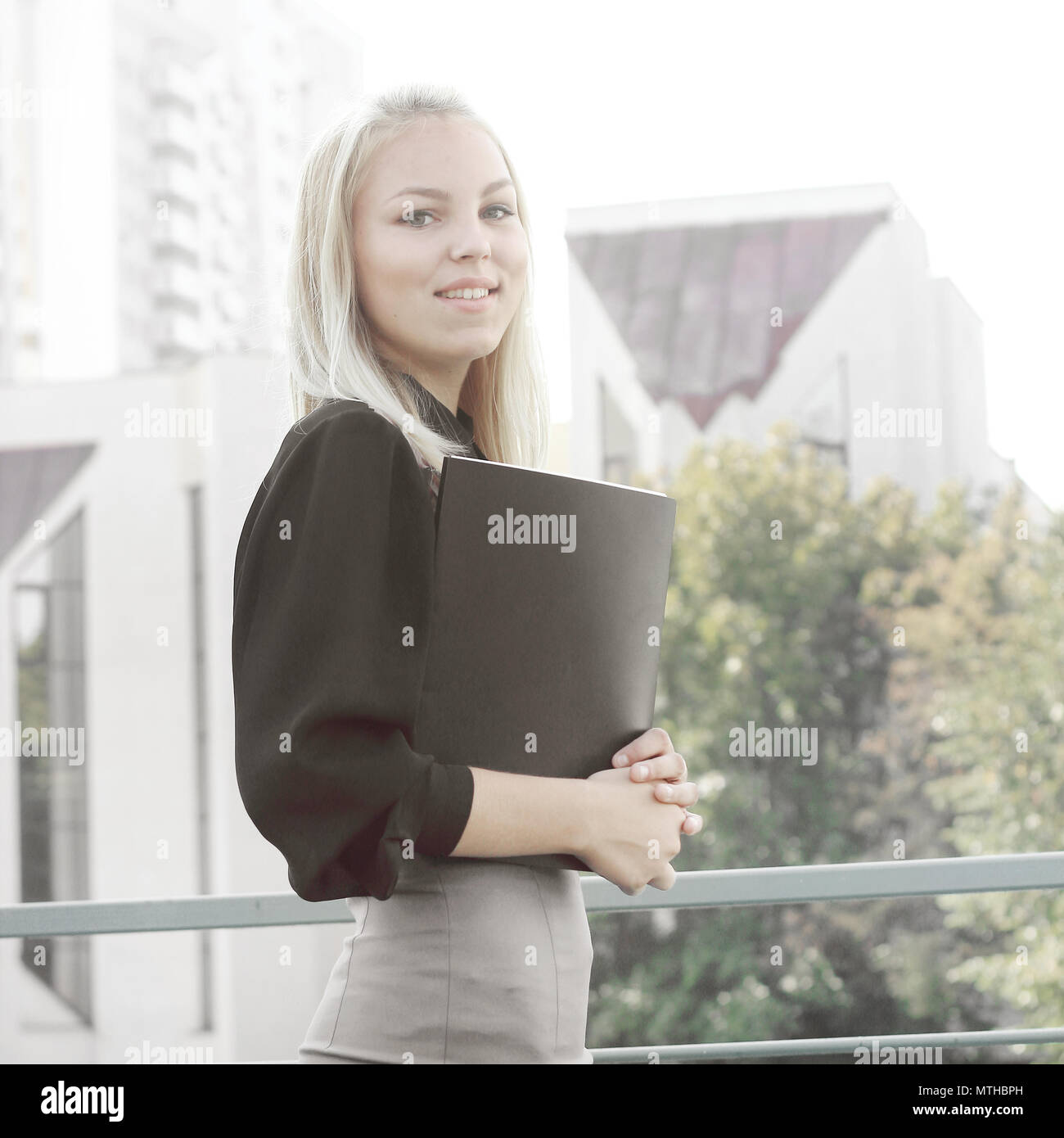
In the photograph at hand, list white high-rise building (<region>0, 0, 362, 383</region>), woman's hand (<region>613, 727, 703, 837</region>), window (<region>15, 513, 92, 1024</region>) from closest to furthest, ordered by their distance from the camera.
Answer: woman's hand (<region>613, 727, 703, 837</region>), window (<region>15, 513, 92, 1024</region>), white high-rise building (<region>0, 0, 362, 383</region>)

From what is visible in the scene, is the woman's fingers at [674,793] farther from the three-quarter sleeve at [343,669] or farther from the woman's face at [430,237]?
the woman's face at [430,237]

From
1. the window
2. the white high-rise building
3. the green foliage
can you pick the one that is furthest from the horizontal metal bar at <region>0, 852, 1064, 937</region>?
the white high-rise building

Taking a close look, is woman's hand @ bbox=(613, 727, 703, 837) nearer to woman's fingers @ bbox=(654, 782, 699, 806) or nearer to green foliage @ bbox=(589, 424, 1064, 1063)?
woman's fingers @ bbox=(654, 782, 699, 806)

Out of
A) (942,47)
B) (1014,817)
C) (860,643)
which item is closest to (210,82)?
(942,47)

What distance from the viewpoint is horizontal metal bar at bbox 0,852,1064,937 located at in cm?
138

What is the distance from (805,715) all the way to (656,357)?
7.40m

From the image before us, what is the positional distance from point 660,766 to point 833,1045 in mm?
779

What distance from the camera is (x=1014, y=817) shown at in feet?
42.5

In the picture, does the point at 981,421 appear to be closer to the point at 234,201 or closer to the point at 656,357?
the point at 656,357

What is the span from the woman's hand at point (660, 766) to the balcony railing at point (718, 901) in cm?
54

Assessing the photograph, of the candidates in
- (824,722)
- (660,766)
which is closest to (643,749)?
(660,766)

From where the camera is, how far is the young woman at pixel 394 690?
0.72 meters

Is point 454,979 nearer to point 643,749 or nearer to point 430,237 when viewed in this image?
point 643,749

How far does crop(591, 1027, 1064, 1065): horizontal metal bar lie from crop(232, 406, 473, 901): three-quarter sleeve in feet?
2.21
